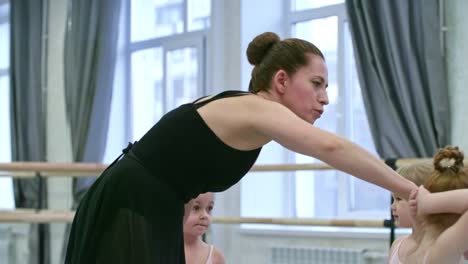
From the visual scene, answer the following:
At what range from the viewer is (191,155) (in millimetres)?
1700

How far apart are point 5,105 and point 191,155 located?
19.3ft

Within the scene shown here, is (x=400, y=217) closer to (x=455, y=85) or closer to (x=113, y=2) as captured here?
(x=455, y=85)

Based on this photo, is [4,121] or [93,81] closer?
[93,81]

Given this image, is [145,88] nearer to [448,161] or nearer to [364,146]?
[364,146]

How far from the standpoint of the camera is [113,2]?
239 inches

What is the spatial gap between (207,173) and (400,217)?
3.10 feet

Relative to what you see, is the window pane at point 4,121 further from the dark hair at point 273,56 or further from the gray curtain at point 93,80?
the dark hair at point 273,56

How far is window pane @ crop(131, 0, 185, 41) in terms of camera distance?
5.95 meters

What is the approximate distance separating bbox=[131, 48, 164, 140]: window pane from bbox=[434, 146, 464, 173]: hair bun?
13.9ft

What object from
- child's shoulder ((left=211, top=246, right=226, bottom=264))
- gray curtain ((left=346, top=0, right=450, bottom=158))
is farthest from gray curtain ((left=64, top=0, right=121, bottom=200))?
child's shoulder ((left=211, top=246, right=226, bottom=264))

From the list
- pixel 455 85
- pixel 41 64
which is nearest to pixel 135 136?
pixel 41 64

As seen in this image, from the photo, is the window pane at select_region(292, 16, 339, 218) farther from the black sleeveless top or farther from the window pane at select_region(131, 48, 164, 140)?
the black sleeveless top

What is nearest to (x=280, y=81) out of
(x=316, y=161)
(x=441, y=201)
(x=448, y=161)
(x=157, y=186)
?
(x=157, y=186)

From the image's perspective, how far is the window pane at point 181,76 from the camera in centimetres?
573
